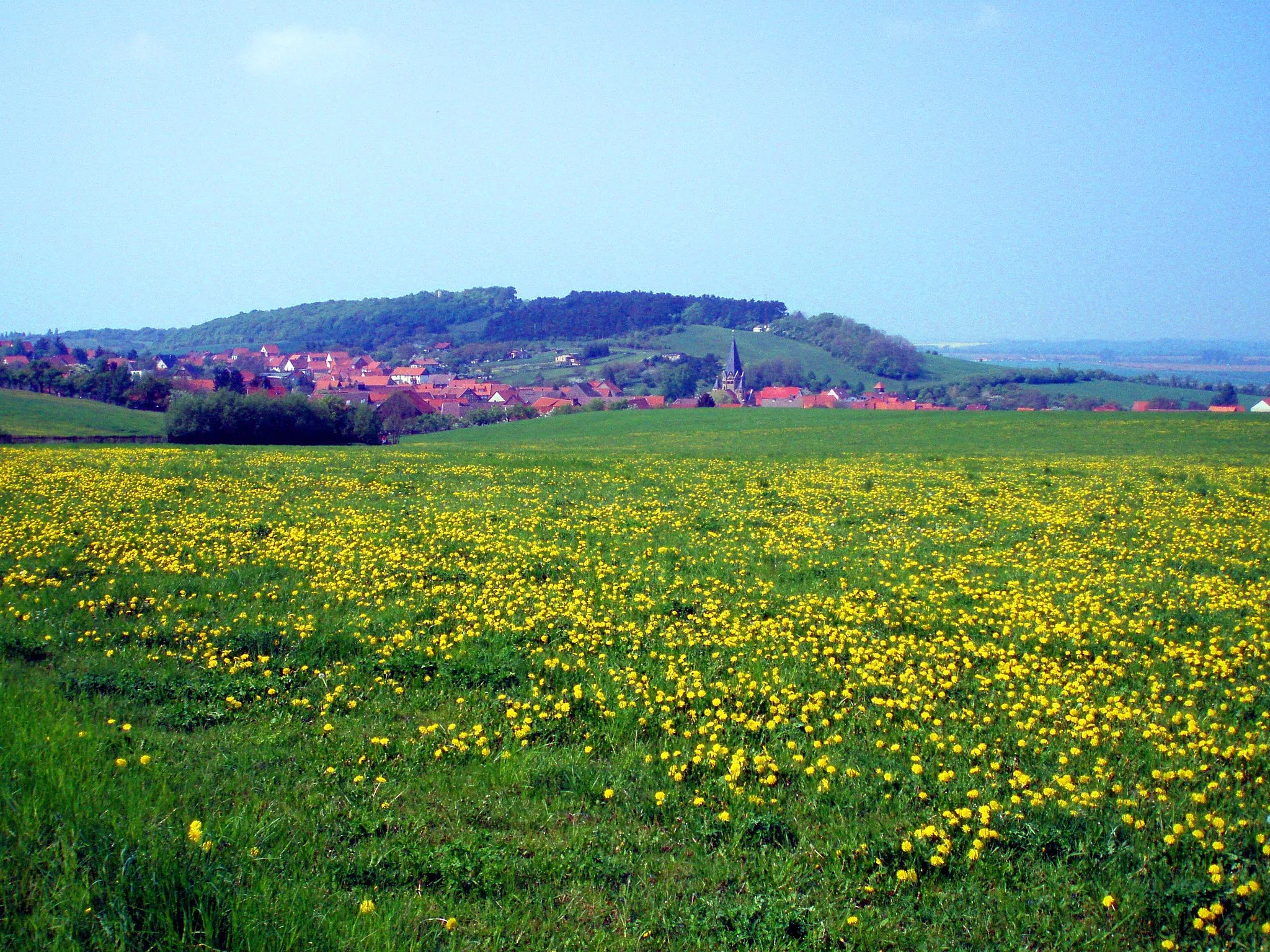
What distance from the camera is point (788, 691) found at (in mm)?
7934

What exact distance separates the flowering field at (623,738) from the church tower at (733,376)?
147519mm

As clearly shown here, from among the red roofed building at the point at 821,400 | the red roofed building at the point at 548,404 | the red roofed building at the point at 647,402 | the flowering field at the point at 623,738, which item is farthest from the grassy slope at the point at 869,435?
the red roofed building at the point at 821,400

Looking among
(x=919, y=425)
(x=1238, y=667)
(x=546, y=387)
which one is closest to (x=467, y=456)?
(x=1238, y=667)

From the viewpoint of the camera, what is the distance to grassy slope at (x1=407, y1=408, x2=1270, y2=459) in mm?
44594

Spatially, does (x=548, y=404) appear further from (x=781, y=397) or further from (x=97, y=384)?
(x=97, y=384)

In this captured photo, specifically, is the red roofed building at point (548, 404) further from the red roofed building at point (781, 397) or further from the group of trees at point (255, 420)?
the group of trees at point (255, 420)

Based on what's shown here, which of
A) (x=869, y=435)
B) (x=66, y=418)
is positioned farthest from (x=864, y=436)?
(x=66, y=418)

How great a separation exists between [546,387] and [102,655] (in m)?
159

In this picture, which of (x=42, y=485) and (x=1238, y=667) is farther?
(x=42, y=485)

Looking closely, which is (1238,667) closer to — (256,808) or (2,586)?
(256,808)

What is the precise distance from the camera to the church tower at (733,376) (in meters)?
162

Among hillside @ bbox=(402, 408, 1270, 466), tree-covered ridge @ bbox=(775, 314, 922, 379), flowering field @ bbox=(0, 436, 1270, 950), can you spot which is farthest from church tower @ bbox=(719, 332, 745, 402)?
flowering field @ bbox=(0, 436, 1270, 950)

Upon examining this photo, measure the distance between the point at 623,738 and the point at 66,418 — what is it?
79.5 meters

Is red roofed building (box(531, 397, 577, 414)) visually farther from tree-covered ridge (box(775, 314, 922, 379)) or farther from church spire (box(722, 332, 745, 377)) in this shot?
tree-covered ridge (box(775, 314, 922, 379))
